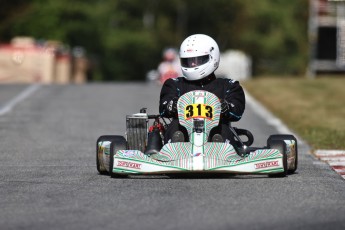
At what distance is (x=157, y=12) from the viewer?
75.1 m

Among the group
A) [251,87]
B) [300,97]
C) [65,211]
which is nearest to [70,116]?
[300,97]

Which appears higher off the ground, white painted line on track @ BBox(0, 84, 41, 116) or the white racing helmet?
the white racing helmet

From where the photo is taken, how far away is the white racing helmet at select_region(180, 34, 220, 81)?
11.6 m

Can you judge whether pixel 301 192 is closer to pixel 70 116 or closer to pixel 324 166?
pixel 324 166

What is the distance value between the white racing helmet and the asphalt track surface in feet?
4.48

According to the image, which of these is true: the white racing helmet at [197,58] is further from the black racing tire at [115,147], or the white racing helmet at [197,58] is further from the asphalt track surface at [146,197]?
the asphalt track surface at [146,197]

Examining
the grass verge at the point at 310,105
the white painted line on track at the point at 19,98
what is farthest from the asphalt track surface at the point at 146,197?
the white painted line on track at the point at 19,98

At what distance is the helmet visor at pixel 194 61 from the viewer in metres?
11.7

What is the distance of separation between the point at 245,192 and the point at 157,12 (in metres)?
66.0

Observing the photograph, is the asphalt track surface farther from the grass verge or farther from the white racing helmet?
the grass verge

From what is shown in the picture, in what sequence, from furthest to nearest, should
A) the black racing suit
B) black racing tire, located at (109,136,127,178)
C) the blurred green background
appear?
the blurred green background → the black racing suit → black racing tire, located at (109,136,127,178)

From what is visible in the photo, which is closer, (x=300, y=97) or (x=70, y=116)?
(x=70, y=116)

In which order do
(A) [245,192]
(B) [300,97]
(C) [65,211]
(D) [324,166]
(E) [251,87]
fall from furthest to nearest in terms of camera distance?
(E) [251,87]
(B) [300,97]
(D) [324,166]
(A) [245,192]
(C) [65,211]

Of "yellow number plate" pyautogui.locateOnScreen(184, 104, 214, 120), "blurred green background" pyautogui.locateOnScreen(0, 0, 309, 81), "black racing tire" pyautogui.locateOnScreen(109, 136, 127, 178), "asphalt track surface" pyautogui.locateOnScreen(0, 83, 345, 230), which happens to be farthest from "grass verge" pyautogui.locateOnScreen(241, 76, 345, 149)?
"blurred green background" pyautogui.locateOnScreen(0, 0, 309, 81)
